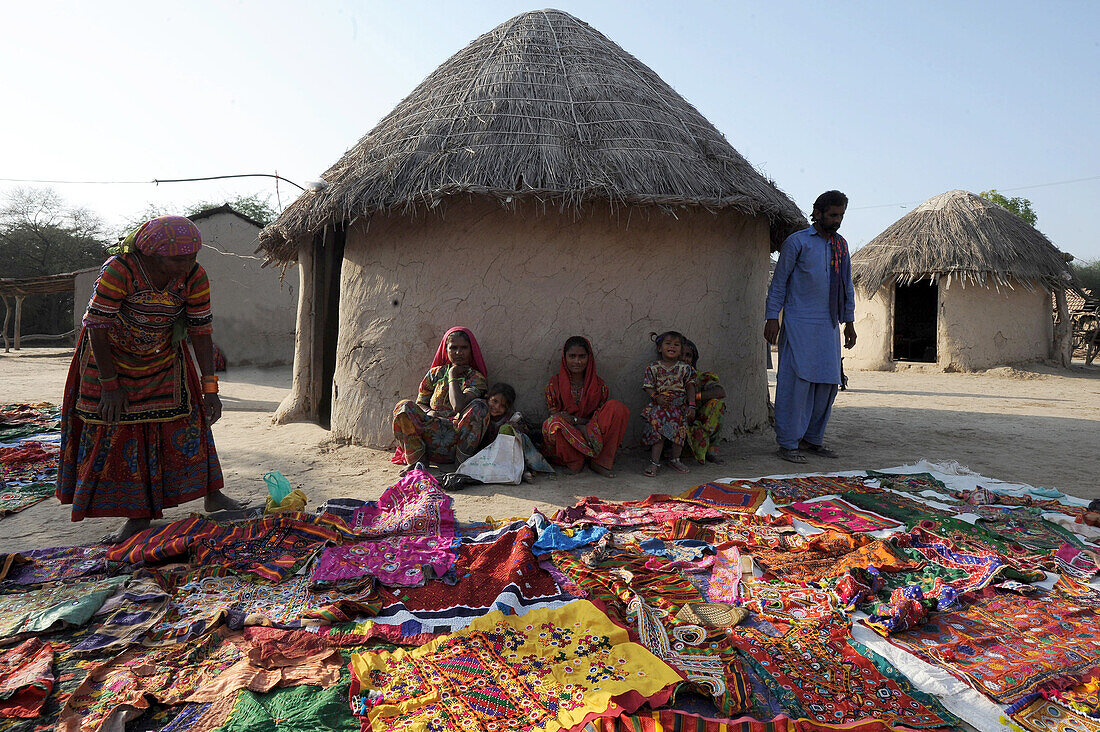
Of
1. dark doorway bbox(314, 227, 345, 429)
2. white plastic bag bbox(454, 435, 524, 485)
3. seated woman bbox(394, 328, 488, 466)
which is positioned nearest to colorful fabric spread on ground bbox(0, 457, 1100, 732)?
white plastic bag bbox(454, 435, 524, 485)

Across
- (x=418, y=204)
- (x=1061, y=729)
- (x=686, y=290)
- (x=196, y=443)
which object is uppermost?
(x=418, y=204)

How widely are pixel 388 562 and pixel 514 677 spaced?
3.30ft

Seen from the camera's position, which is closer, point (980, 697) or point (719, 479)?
point (980, 697)

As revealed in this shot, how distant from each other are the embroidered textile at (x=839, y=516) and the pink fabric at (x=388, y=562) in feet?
6.02

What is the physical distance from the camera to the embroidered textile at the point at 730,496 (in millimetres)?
3584

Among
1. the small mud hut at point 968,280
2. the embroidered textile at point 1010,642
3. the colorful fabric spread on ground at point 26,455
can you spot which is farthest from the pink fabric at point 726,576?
the small mud hut at point 968,280

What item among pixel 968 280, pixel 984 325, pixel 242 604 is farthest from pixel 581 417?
pixel 984 325

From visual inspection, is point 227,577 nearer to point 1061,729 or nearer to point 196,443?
point 196,443

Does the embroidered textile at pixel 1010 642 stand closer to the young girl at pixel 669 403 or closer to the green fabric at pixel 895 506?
the green fabric at pixel 895 506

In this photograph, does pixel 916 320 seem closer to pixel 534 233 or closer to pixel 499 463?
pixel 534 233

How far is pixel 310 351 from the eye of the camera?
627 centimetres

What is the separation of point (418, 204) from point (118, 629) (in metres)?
3.34

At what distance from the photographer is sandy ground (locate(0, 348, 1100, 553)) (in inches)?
151

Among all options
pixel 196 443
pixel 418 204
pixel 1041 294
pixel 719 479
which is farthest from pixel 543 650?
pixel 1041 294
